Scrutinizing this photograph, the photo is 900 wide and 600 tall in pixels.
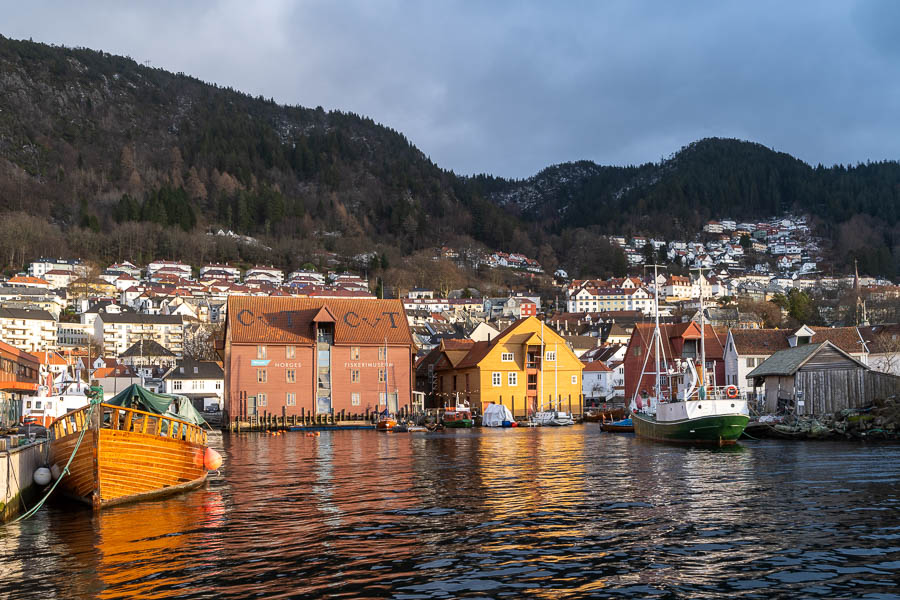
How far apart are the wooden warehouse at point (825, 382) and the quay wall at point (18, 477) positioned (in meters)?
46.4

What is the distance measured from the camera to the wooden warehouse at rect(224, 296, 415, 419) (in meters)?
75.1

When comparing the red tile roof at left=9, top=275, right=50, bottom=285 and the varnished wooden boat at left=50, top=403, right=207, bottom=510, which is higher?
the red tile roof at left=9, top=275, right=50, bottom=285

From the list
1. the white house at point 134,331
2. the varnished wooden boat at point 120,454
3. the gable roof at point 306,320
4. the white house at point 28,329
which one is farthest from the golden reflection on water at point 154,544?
the white house at point 134,331

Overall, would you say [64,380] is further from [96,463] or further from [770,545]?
[770,545]

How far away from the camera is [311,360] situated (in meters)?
76.8

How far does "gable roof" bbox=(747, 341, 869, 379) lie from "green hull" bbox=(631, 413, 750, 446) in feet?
40.6

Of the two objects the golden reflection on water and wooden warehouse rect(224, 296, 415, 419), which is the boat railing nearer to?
the golden reflection on water

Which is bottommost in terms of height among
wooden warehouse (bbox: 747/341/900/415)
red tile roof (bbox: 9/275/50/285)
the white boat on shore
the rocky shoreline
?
the white boat on shore

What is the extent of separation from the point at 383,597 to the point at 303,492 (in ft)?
47.6

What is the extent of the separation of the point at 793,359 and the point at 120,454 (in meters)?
47.1

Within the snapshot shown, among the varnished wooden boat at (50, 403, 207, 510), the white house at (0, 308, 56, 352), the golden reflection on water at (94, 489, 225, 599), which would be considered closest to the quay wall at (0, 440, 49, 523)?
the varnished wooden boat at (50, 403, 207, 510)

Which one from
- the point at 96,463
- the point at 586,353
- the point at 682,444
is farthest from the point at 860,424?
the point at 586,353

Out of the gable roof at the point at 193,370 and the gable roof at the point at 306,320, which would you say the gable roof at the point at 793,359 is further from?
the gable roof at the point at 193,370

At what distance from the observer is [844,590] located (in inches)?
573
